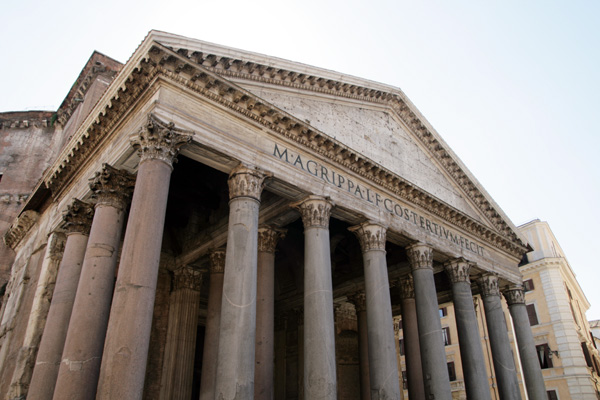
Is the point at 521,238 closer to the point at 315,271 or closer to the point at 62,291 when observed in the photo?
the point at 315,271

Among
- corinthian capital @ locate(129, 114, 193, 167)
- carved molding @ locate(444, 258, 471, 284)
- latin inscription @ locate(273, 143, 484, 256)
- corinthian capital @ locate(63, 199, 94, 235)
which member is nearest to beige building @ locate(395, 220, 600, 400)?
carved molding @ locate(444, 258, 471, 284)

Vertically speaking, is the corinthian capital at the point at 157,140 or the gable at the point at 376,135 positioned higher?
the gable at the point at 376,135

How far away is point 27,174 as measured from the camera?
1633 centimetres

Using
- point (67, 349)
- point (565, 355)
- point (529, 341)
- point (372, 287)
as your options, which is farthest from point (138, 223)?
point (565, 355)

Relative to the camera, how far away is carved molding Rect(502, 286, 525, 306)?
14562 millimetres

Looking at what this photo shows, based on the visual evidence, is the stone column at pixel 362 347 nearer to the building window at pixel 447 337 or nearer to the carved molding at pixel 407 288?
the carved molding at pixel 407 288

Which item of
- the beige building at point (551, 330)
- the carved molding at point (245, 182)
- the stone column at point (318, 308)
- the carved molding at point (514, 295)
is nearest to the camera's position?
the stone column at point (318, 308)

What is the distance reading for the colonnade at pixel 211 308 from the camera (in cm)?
611

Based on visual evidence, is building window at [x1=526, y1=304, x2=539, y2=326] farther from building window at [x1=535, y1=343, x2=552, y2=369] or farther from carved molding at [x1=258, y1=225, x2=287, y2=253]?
carved molding at [x1=258, y1=225, x2=287, y2=253]

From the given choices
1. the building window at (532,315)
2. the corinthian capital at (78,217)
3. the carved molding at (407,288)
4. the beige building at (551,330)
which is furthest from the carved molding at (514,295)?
the corinthian capital at (78,217)

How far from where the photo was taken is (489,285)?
1363 centimetres

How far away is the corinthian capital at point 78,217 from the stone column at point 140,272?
112 inches

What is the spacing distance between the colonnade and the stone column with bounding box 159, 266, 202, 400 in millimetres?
26

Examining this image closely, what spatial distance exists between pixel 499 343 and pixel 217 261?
27.3ft
